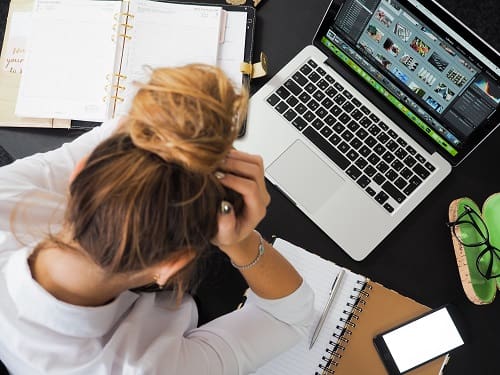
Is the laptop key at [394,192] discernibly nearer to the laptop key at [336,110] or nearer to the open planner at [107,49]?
the laptop key at [336,110]

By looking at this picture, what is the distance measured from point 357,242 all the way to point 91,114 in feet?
1.61

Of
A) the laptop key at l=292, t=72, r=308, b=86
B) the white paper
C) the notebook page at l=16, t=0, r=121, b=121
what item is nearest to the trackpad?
the laptop key at l=292, t=72, r=308, b=86

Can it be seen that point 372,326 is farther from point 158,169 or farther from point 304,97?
point 158,169

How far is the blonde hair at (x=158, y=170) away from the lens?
0.41 meters

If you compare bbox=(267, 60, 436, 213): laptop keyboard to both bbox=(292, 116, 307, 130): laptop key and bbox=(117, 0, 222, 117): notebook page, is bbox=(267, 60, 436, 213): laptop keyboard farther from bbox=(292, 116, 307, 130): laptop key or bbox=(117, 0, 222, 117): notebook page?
bbox=(117, 0, 222, 117): notebook page

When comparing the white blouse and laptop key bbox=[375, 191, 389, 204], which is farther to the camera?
laptop key bbox=[375, 191, 389, 204]

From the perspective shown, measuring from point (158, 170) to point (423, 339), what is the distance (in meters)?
0.55

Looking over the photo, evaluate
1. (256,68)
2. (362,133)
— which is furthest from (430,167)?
(256,68)

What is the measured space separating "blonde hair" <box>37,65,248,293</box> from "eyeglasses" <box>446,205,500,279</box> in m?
0.51

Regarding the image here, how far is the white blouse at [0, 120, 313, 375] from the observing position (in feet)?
1.84

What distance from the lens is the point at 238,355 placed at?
0.67 meters

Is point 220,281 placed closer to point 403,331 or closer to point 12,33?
point 403,331

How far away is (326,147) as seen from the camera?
84 centimetres

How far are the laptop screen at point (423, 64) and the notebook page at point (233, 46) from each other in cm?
13
